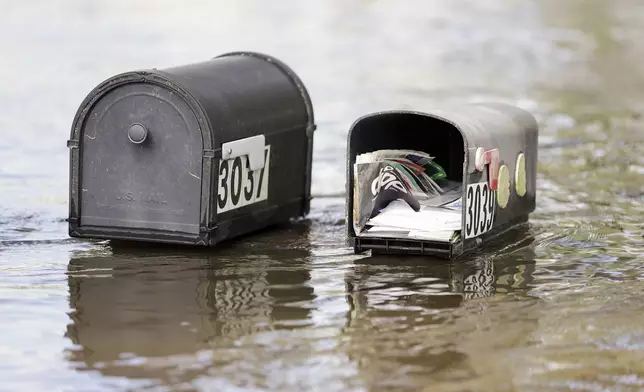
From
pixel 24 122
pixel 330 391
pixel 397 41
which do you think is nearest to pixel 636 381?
pixel 330 391

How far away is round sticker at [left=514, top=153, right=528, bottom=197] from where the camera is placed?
9.39 metres

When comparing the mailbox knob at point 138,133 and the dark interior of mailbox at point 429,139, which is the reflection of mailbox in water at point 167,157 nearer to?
the mailbox knob at point 138,133

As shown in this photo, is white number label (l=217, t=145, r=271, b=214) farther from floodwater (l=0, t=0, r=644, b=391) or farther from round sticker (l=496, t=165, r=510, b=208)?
round sticker (l=496, t=165, r=510, b=208)

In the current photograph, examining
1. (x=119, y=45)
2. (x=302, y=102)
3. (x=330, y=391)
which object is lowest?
(x=330, y=391)

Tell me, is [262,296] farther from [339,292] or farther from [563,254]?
[563,254]

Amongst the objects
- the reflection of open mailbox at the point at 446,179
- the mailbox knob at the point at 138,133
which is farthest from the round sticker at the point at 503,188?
the mailbox knob at the point at 138,133

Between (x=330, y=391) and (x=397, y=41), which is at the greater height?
(x=397, y=41)

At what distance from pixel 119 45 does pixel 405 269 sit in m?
13.4

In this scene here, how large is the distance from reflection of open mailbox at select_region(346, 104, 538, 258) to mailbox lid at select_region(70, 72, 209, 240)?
44.4 inches

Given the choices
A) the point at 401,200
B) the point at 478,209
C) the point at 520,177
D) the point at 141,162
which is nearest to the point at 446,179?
the point at 520,177

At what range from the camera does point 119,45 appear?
68.2ft

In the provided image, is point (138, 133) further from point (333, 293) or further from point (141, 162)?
point (333, 293)

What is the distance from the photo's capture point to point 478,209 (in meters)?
8.61

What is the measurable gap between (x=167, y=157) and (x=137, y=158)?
0.74 ft
